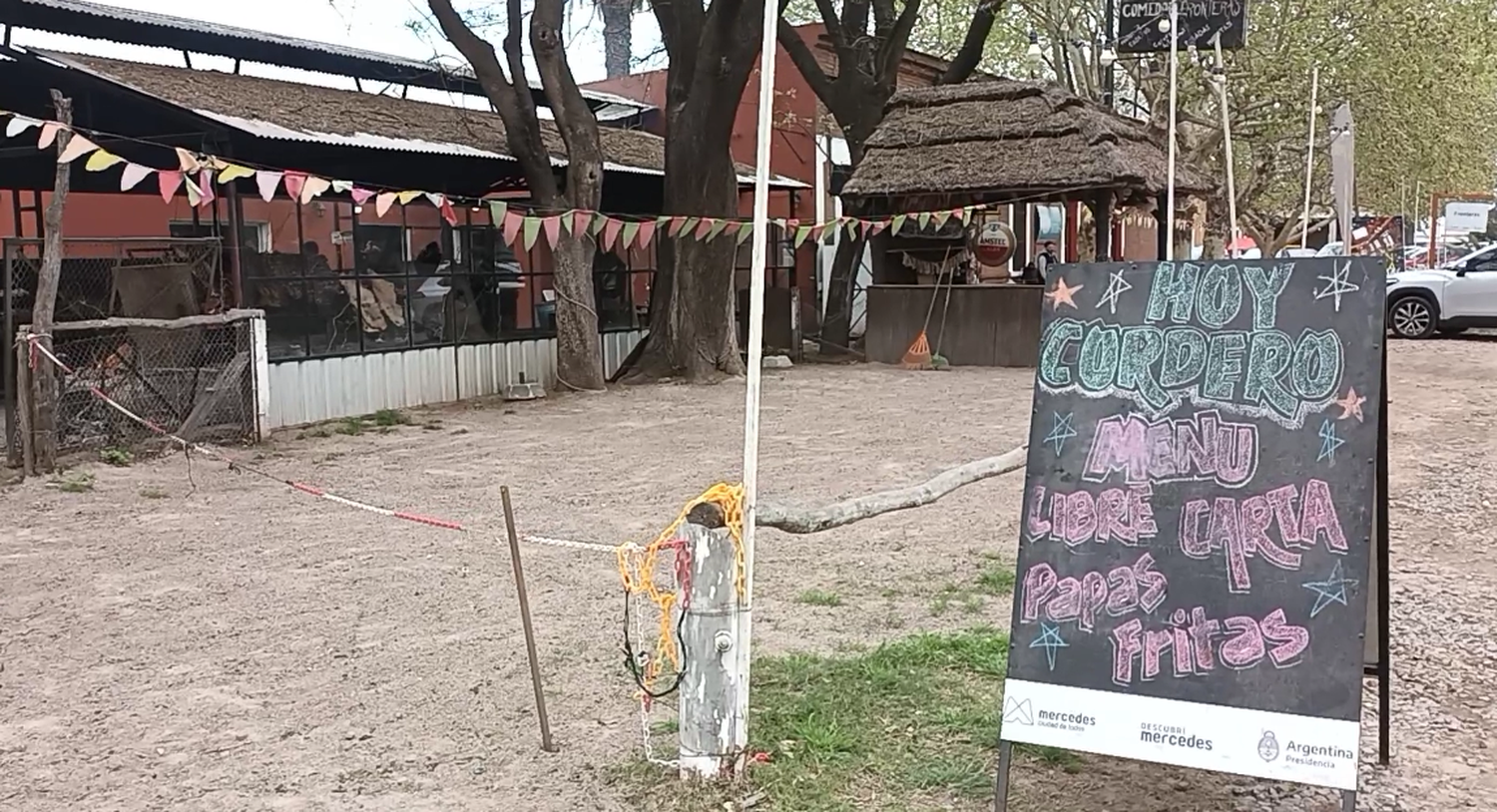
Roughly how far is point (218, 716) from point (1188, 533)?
10.6ft

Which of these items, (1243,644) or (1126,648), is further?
(1126,648)

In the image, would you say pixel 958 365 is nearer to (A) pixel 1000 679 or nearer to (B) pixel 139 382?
(B) pixel 139 382

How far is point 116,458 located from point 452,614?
503cm

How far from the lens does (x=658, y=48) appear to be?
20469mm

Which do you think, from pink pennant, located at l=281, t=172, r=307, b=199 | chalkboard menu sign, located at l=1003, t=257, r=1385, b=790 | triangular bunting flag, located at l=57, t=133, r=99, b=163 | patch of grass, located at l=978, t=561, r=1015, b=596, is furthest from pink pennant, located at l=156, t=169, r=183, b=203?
chalkboard menu sign, located at l=1003, t=257, r=1385, b=790

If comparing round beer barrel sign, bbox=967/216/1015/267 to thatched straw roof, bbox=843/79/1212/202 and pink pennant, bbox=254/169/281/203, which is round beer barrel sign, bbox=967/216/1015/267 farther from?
pink pennant, bbox=254/169/281/203

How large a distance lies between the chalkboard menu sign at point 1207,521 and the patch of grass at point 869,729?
1.78ft

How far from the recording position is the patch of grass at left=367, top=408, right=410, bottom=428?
39.6ft

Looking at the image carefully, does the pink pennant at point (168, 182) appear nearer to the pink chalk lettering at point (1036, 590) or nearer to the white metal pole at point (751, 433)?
the white metal pole at point (751, 433)

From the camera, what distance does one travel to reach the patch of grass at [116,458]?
918 centimetres

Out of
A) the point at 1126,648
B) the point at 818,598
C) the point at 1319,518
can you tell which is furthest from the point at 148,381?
the point at 1319,518

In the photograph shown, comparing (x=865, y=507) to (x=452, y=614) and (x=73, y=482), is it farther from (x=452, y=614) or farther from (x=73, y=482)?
(x=73, y=482)

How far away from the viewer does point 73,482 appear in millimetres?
8531

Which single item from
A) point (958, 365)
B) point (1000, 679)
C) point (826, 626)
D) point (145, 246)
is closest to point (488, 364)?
point (145, 246)
